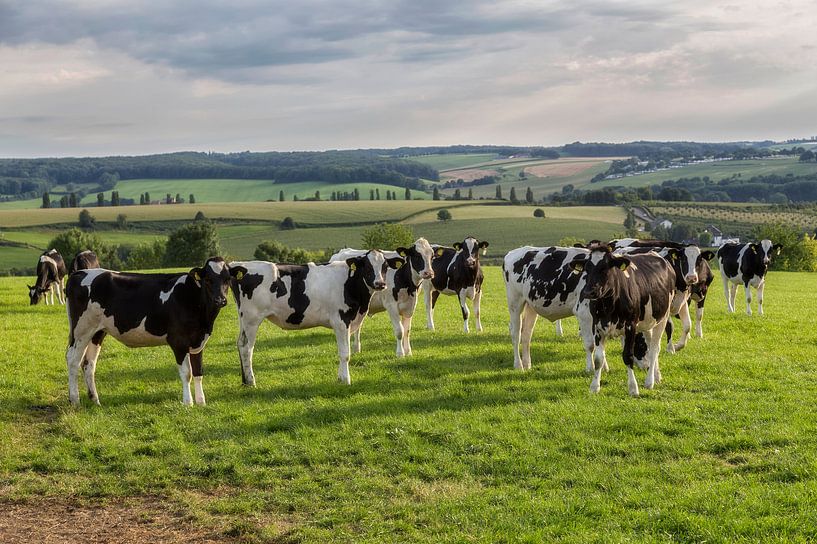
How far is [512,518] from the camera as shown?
806 centimetres

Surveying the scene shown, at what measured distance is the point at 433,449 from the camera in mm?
10359

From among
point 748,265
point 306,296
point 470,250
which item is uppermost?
point 470,250

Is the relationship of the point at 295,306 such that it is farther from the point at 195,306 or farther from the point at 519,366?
the point at 519,366

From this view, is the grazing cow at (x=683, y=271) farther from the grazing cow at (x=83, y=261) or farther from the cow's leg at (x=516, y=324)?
the grazing cow at (x=83, y=261)

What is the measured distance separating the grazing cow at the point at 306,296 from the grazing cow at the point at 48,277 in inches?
682

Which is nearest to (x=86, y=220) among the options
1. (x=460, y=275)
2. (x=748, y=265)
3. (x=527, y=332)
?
(x=460, y=275)

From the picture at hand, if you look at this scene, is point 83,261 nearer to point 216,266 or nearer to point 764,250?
point 216,266

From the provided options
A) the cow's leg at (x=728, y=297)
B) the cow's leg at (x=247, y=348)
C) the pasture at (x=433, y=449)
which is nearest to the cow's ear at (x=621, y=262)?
the pasture at (x=433, y=449)

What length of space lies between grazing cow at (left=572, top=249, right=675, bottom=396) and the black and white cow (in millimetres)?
12025

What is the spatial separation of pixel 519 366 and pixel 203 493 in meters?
7.92

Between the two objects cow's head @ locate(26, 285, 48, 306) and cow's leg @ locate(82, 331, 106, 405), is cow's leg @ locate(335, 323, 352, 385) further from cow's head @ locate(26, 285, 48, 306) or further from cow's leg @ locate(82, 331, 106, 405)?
cow's head @ locate(26, 285, 48, 306)

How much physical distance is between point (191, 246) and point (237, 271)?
70.2 m

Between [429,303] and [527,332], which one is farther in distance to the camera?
[429,303]

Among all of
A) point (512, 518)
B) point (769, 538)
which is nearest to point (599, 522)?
point (512, 518)
